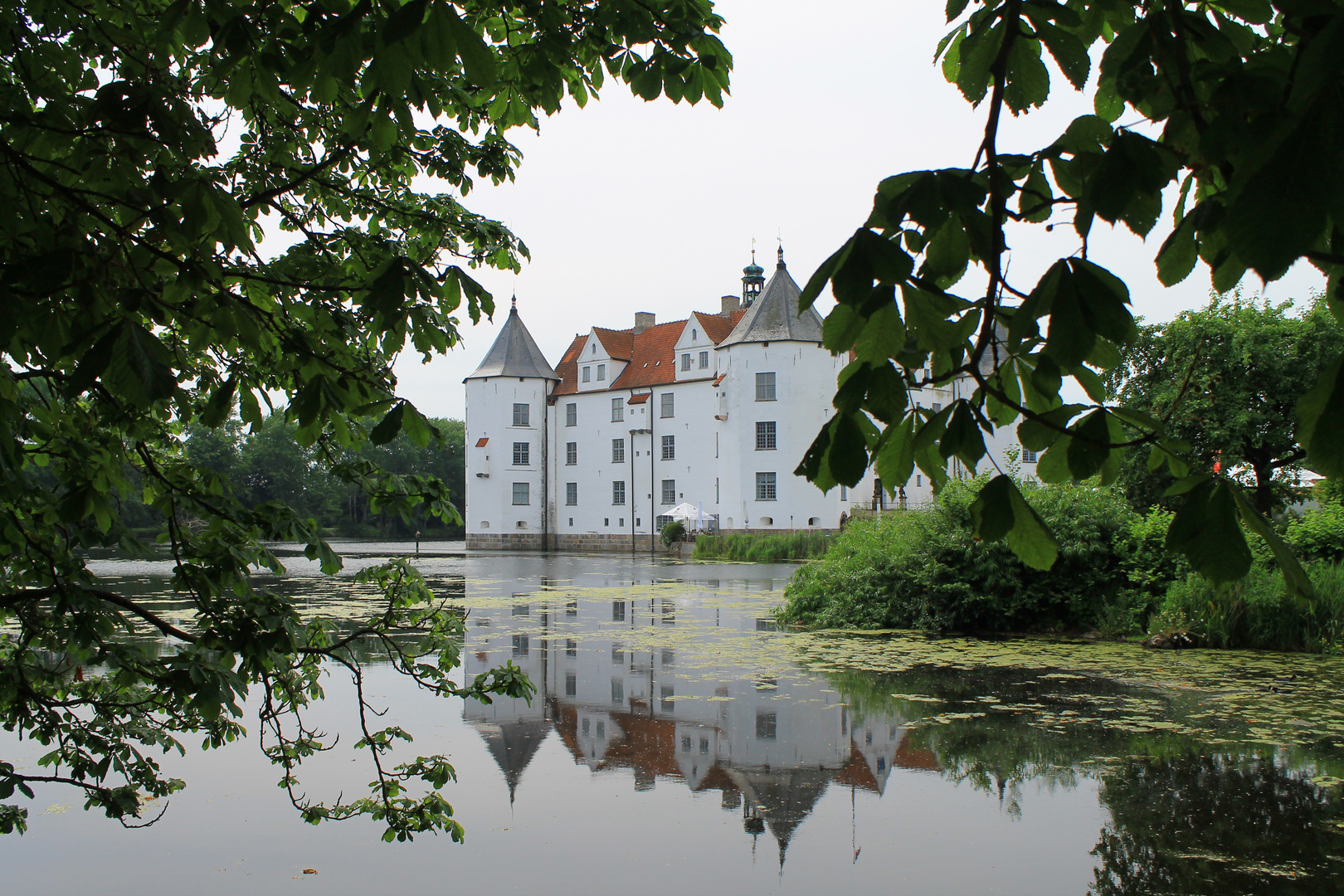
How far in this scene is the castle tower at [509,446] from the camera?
50656 millimetres

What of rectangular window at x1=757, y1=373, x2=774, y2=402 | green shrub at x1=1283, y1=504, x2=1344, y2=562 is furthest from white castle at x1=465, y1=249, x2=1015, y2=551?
green shrub at x1=1283, y1=504, x2=1344, y2=562

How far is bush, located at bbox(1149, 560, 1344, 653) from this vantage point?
10234 millimetres

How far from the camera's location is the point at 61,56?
3.05 meters

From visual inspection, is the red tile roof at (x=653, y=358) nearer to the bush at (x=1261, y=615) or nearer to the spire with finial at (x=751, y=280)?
the spire with finial at (x=751, y=280)

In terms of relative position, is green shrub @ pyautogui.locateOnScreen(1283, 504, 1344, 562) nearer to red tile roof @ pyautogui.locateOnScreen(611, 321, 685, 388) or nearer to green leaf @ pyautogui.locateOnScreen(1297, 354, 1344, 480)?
green leaf @ pyautogui.locateOnScreen(1297, 354, 1344, 480)

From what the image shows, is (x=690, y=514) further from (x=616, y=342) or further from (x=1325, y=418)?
(x=1325, y=418)

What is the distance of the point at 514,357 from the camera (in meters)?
51.5

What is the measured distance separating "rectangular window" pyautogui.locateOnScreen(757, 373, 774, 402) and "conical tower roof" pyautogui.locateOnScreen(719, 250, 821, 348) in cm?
158

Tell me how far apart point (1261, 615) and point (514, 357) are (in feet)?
145

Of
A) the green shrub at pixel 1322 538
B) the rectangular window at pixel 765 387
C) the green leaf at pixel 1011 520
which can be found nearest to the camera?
the green leaf at pixel 1011 520

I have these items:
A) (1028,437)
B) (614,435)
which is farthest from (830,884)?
(614,435)

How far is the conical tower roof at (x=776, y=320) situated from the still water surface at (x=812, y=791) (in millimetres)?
33893

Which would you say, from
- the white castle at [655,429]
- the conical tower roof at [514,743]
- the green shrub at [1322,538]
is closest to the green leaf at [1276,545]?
the conical tower roof at [514,743]

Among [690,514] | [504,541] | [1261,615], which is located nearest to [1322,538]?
[1261,615]
